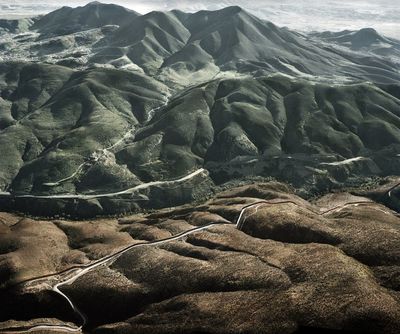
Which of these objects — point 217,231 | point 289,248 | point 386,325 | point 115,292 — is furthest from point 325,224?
point 115,292

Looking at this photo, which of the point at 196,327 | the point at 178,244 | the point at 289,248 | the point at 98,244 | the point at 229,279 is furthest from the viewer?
the point at 98,244

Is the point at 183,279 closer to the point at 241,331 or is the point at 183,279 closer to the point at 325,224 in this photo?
the point at 241,331

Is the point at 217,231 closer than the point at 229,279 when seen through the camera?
No

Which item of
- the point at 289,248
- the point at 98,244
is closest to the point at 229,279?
the point at 289,248

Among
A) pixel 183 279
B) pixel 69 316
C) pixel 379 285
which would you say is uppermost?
pixel 379 285

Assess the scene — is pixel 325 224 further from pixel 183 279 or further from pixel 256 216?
pixel 183 279

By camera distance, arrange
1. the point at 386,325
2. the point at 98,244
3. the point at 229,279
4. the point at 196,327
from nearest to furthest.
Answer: the point at 386,325
the point at 196,327
the point at 229,279
the point at 98,244

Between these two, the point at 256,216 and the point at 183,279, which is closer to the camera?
the point at 183,279

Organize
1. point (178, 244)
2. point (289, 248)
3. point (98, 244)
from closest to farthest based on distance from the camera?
point (289, 248) < point (178, 244) < point (98, 244)

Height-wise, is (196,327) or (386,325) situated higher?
(386,325)
